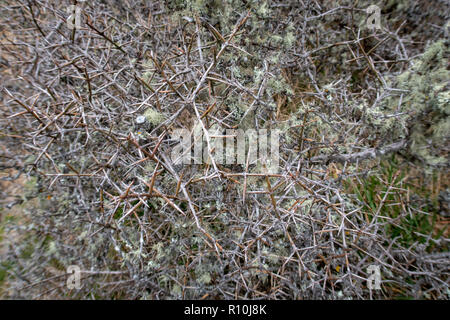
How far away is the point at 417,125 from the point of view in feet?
6.21

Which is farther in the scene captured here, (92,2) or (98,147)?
(92,2)

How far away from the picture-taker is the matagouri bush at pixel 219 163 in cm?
153

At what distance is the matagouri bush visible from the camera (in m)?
1.53

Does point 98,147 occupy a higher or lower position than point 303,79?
lower

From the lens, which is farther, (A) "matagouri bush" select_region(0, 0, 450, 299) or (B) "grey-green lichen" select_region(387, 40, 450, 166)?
(B) "grey-green lichen" select_region(387, 40, 450, 166)

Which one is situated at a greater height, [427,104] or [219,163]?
[427,104]

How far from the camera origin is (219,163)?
154cm

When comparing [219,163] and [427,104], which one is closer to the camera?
[219,163]

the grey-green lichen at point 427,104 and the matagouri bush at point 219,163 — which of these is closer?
the matagouri bush at point 219,163

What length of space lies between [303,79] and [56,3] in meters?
2.07
